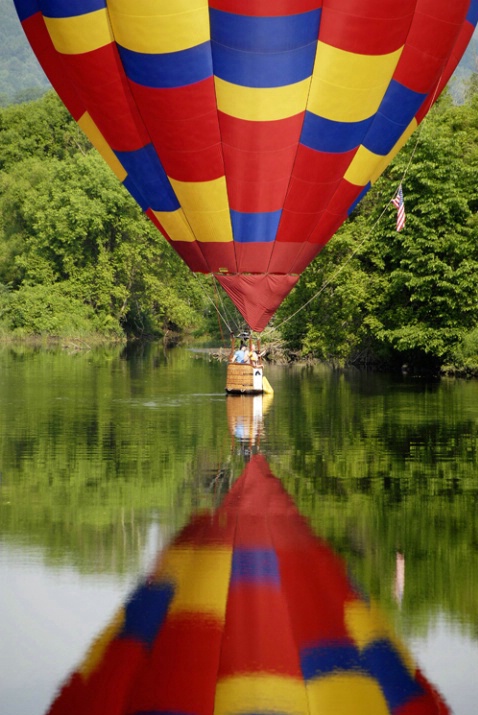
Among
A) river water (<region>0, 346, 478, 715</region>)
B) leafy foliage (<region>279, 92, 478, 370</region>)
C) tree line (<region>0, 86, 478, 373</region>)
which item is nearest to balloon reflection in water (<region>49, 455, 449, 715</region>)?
river water (<region>0, 346, 478, 715</region>)

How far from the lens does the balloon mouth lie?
22250mm

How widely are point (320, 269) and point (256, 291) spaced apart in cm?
1886

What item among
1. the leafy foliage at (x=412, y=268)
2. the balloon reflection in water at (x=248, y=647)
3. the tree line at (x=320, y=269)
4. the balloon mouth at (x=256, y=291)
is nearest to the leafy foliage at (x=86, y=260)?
the tree line at (x=320, y=269)

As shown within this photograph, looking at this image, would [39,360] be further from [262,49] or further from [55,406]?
[262,49]

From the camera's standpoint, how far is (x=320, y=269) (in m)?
41.1

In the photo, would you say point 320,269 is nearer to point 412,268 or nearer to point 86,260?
point 412,268

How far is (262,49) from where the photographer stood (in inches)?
717

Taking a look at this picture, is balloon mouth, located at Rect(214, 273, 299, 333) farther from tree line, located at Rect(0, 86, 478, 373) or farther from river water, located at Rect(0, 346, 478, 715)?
river water, located at Rect(0, 346, 478, 715)

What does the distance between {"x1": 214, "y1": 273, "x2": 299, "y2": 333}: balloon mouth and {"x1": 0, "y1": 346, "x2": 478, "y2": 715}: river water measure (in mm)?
1720

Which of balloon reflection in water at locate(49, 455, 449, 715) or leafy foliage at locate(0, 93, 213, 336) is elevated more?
leafy foliage at locate(0, 93, 213, 336)

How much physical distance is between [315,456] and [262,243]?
590 cm

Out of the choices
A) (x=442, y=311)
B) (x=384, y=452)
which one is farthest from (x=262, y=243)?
(x=442, y=311)

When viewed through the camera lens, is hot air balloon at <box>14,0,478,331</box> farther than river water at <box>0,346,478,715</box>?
Yes

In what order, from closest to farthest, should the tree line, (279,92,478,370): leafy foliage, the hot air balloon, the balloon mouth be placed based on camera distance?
1. the hot air balloon
2. the balloon mouth
3. (279,92,478,370): leafy foliage
4. the tree line
